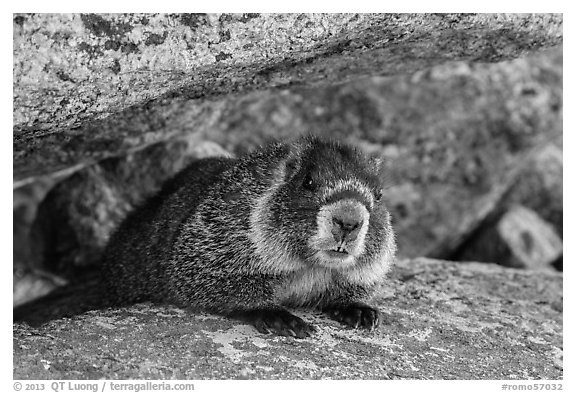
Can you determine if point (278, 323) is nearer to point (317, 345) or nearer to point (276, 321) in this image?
point (276, 321)

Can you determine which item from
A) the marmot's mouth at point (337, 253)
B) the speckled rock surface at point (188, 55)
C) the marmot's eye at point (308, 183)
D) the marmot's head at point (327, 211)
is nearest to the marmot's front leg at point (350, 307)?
the marmot's head at point (327, 211)

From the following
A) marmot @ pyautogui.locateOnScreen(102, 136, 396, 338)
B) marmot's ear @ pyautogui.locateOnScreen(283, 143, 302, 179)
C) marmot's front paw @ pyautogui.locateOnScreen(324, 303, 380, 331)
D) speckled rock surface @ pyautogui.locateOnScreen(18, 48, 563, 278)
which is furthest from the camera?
speckled rock surface @ pyautogui.locateOnScreen(18, 48, 563, 278)

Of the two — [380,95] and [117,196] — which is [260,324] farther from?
[380,95]

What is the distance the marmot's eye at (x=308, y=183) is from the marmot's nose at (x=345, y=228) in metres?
0.41

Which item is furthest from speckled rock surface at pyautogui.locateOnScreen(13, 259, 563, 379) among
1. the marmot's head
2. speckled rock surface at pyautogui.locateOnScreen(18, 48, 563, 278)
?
speckled rock surface at pyautogui.locateOnScreen(18, 48, 563, 278)

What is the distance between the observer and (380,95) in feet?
31.6

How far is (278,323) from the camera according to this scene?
5.52 meters

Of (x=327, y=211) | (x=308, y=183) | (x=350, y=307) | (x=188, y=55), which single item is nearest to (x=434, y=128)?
(x=350, y=307)

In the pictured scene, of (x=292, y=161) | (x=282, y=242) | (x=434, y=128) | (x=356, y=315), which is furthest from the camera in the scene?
(x=434, y=128)

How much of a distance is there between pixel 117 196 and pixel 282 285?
9.12 ft

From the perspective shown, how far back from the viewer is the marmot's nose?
Answer: 16.6 ft

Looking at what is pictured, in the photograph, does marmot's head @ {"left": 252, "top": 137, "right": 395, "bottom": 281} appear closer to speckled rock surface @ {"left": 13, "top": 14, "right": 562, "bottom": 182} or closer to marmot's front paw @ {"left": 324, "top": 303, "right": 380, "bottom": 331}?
marmot's front paw @ {"left": 324, "top": 303, "right": 380, "bottom": 331}

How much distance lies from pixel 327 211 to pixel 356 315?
42.9 inches

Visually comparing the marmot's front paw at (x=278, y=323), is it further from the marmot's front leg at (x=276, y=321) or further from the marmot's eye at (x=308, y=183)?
the marmot's eye at (x=308, y=183)
